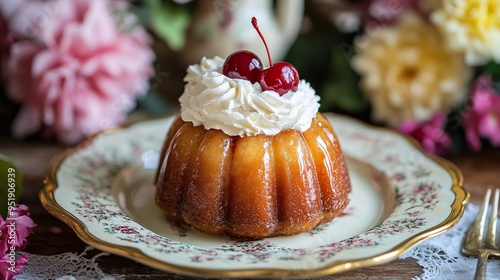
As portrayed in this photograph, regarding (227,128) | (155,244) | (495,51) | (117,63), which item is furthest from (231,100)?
(495,51)

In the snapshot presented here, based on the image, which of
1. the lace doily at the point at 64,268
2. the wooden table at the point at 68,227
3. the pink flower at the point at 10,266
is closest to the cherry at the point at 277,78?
the wooden table at the point at 68,227

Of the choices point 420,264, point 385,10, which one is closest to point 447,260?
point 420,264

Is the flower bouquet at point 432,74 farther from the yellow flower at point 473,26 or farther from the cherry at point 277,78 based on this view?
the cherry at point 277,78

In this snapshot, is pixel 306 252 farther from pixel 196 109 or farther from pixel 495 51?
pixel 495 51

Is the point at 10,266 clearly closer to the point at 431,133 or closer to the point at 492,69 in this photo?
the point at 431,133

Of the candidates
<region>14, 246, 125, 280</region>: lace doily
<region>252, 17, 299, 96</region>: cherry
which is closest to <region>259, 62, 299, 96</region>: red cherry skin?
<region>252, 17, 299, 96</region>: cherry

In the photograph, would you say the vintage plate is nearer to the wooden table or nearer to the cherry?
the wooden table
